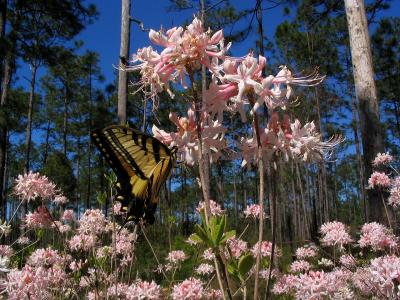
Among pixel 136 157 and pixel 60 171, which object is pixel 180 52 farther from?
pixel 60 171

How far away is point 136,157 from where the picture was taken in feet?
6.81

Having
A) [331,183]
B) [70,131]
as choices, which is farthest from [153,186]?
[331,183]

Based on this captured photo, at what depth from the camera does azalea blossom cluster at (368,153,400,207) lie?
4.27m

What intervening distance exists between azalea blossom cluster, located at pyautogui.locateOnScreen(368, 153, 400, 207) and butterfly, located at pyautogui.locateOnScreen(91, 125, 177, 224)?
2837mm

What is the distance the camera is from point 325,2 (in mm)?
9266

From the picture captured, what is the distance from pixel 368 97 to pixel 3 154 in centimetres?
895

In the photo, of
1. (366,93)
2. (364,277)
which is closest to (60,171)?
(366,93)

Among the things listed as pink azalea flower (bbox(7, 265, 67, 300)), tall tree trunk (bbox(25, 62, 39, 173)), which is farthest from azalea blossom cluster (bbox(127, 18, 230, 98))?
tall tree trunk (bbox(25, 62, 39, 173))

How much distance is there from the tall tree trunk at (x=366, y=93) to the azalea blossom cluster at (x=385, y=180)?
32 cm

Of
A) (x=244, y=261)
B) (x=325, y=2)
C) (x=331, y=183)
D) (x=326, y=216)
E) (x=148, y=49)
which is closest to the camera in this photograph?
(x=244, y=261)

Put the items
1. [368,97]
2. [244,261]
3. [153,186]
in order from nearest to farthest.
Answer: [244,261] < [153,186] < [368,97]

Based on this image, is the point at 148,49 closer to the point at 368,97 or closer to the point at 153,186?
the point at 153,186

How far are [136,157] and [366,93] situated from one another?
459 centimetres

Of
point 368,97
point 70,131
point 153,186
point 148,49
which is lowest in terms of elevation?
point 153,186
